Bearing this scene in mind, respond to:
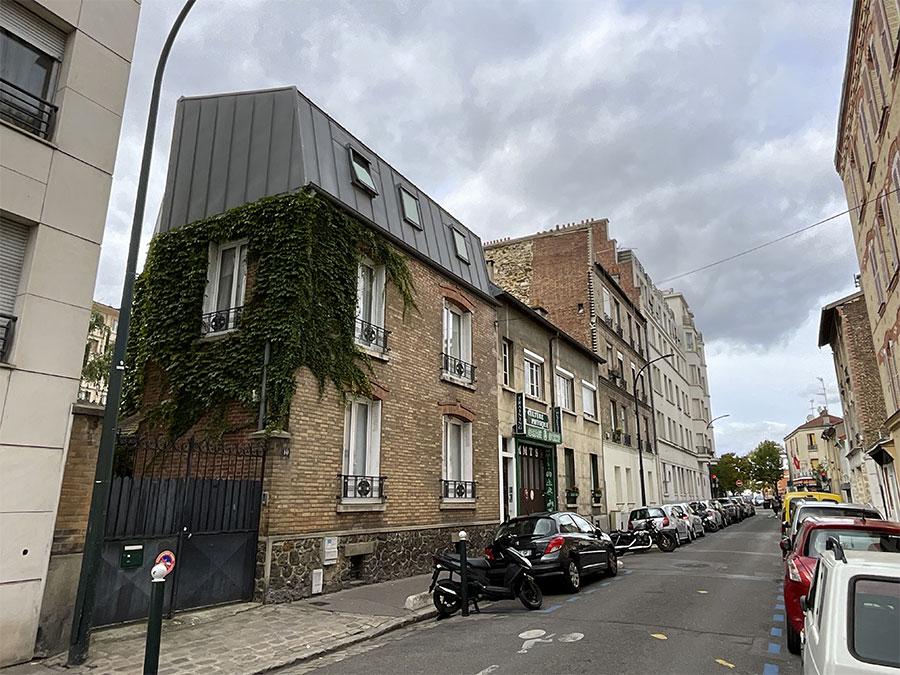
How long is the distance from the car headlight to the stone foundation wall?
24.3 feet

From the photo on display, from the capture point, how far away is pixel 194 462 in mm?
11648

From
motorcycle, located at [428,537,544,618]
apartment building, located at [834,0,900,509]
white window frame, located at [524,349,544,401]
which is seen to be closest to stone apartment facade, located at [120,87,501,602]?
motorcycle, located at [428,537,544,618]

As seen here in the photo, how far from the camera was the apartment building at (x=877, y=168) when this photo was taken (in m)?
13.8

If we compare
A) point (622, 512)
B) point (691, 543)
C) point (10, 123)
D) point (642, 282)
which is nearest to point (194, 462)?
point (10, 123)

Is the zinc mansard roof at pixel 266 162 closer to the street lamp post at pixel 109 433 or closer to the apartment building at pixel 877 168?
the street lamp post at pixel 109 433

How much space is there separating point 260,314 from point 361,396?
2.76 meters

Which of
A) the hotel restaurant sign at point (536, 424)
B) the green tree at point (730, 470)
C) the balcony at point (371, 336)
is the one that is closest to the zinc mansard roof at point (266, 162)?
the balcony at point (371, 336)

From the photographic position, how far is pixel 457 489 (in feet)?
50.6

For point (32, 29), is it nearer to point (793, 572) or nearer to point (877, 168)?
point (793, 572)

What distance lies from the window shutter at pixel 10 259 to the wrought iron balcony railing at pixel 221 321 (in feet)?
15.0

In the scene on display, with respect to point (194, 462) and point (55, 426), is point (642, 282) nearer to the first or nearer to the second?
point (194, 462)

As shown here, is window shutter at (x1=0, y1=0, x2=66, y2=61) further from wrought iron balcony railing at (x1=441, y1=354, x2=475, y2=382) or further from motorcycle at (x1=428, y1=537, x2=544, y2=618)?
wrought iron balcony railing at (x1=441, y1=354, x2=475, y2=382)

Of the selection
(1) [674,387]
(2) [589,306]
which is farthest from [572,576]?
(1) [674,387]

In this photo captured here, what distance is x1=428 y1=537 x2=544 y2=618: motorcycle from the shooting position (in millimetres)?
9375
